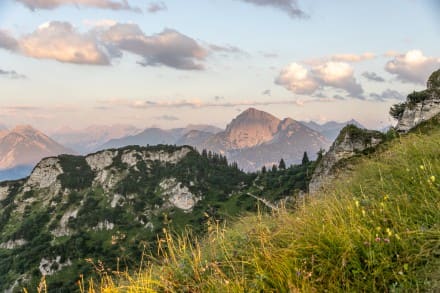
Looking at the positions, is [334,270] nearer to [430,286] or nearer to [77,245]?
[430,286]

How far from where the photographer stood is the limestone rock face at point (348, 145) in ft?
89.9

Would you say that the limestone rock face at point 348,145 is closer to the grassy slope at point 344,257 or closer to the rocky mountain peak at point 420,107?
the rocky mountain peak at point 420,107

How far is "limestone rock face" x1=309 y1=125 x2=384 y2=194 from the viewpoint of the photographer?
27.4m

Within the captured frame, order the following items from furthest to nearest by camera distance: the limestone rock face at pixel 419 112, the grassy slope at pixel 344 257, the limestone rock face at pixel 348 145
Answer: the limestone rock face at pixel 348 145 → the limestone rock face at pixel 419 112 → the grassy slope at pixel 344 257

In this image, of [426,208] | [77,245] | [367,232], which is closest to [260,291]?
[367,232]

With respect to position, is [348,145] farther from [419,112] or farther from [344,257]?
[344,257]

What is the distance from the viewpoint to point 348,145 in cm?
2825

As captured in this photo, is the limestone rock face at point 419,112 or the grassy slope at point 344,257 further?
the limestone rock face at point 419,112

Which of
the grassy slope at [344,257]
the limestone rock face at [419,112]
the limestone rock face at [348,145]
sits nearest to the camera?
the grassy slope at [344,257]

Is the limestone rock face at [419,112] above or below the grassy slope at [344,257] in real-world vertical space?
above

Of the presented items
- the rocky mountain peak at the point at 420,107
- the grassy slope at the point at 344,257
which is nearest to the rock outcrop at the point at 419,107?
the rocky mountain peak at the point at 420,107

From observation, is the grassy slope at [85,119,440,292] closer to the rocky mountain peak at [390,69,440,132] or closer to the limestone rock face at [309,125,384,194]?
the limestone rock face at [309,125,384,194]

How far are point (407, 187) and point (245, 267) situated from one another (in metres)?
Result: 3.24

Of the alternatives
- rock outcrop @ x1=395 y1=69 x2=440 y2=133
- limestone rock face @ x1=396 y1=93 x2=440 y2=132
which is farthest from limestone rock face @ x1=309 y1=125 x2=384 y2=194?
rock outcrop @ x1=395 y1=69 x2=440 y2=133
